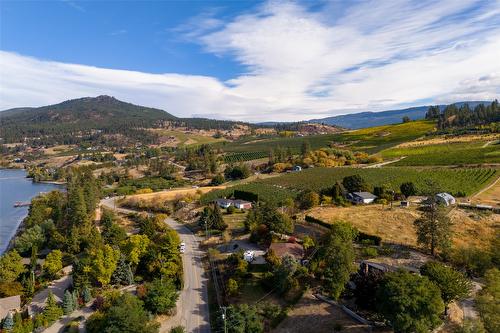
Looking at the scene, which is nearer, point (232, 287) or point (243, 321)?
point (243, 321)

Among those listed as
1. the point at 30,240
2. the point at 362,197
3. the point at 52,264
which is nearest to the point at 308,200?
the point at 362,197

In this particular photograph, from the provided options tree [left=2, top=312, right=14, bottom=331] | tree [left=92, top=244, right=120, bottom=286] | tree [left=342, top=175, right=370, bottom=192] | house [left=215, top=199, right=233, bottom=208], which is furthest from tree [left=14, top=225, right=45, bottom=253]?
tree [left=342, top=175, right=370, bottom=192]

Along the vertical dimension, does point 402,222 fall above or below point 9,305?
above

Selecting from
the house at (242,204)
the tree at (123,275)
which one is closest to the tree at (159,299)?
the tree at (123,275)

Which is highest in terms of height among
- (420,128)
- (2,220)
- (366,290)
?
(420,128)

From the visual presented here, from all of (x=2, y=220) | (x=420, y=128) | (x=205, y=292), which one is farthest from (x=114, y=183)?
(x=420, y=128)

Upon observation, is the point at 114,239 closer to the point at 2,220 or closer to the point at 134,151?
the point at 2,220

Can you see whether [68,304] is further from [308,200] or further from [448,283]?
[308,200]
